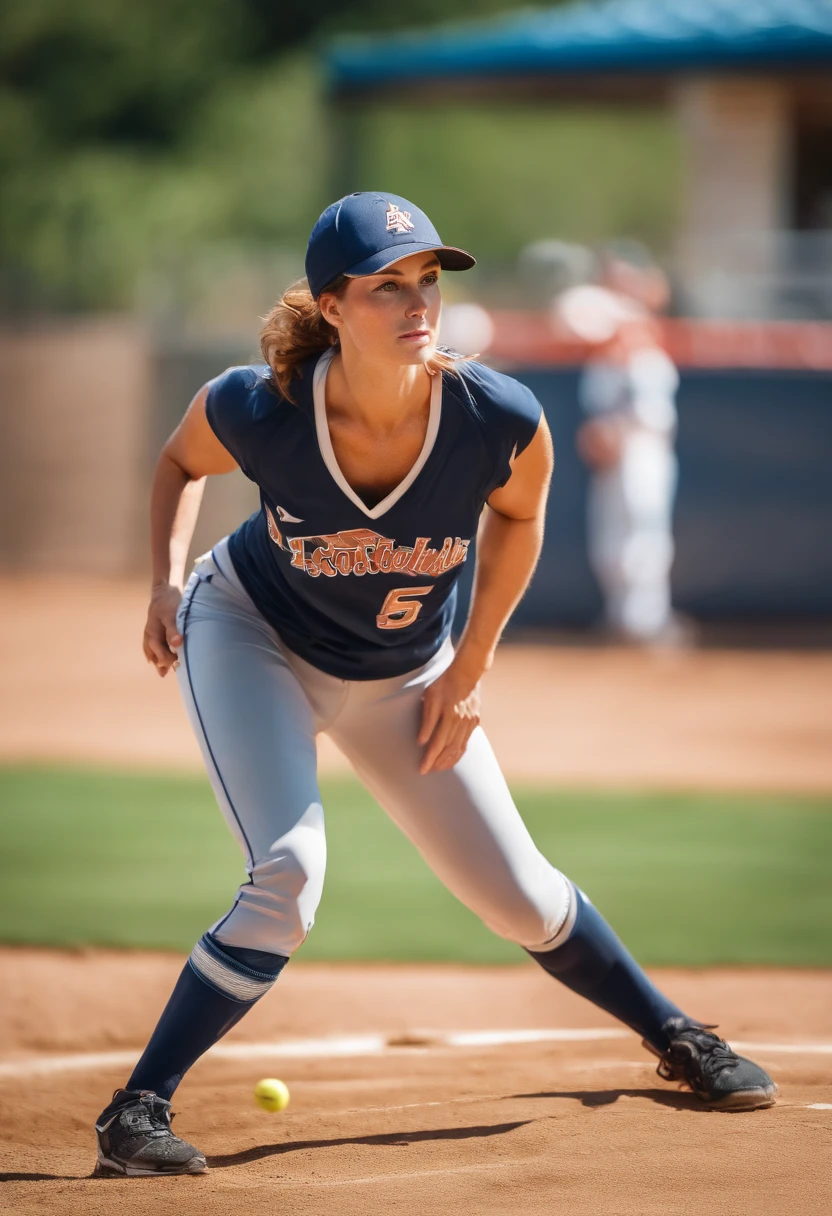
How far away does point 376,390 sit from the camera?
302 cm

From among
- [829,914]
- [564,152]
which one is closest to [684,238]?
[829,914]

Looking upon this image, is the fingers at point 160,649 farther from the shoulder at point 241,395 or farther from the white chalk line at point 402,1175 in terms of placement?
the white chalk line at point 402,1175

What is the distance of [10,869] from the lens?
18.2ft

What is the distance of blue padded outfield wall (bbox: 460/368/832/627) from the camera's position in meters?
10.8

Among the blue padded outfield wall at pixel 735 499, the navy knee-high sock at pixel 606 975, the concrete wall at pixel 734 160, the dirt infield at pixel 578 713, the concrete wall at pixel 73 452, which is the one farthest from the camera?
the concrete wall at pixel 73 452

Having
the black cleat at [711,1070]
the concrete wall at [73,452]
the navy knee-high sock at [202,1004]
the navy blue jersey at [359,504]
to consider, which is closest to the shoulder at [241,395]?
the navy blue jersey at [359,504]

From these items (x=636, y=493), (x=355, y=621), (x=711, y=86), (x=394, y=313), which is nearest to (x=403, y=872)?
(x=355, y=621)

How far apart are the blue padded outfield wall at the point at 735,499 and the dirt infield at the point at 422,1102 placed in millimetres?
6450

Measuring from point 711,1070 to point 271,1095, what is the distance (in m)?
0.97

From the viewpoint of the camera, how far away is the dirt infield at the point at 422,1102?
9.21 ft

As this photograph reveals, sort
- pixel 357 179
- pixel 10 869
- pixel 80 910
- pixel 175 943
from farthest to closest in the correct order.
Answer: pixel 357 179 < pixel 10 869 < pixel 80 910 < pixel 175 943

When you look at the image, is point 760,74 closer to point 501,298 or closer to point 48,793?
point 501,298

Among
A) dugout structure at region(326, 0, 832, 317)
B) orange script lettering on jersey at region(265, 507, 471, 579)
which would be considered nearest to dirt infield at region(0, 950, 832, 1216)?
orange script lettering on jersey at region(265, 507, 471, 579)

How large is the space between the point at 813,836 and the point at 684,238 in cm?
964
